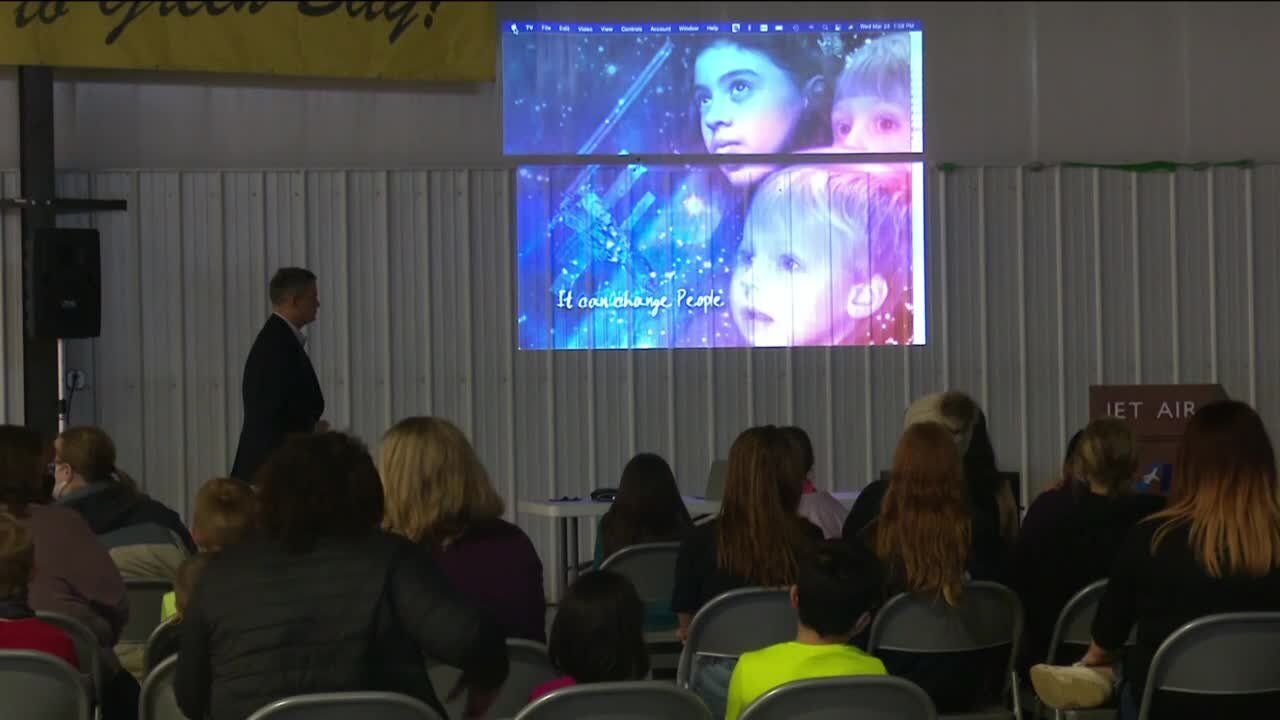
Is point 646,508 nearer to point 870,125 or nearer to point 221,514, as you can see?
point 221,514

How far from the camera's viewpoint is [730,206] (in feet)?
27.0

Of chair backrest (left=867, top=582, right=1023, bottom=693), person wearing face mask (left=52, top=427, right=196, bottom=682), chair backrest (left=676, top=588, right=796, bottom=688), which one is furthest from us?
person wearing face mask (left=52, top=427, right=196, bottom=682)

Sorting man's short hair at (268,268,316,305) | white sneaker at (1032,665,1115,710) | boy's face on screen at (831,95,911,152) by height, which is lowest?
white sneaker at (1032,665,1115,710)

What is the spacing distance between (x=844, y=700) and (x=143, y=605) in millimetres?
2389

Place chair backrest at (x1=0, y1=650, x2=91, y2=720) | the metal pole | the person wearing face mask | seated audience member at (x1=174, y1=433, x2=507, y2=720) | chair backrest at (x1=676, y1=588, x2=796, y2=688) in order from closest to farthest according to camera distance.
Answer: seated audience member at (x1=174, y1=433, x2=507, y2=720) → chair backrest at (x1=0, y1=650, x2=91, y2=720) → chair backrest at (x1=676, y1=588, x2=796, y2=688) → the person wearing face mask → the metal pole

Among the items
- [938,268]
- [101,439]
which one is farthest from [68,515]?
[938,268]

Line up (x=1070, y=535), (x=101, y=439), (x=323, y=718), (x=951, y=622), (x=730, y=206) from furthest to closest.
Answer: (x=730, y=206)
(x=101, y=439)
(x=1070, y=535)
(x=951, y=622)
(x=323, y=718)

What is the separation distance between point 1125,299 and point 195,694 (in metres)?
6.79

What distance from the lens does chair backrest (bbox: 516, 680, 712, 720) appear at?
8.23ft

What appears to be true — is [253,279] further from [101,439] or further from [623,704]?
[623,704]

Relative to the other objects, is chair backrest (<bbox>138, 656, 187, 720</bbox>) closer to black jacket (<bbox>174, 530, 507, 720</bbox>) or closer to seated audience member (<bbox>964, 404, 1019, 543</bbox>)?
black jacket (<bbox>174, 530, 507, 720</bbox>)

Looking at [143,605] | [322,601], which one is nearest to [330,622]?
[322,601]

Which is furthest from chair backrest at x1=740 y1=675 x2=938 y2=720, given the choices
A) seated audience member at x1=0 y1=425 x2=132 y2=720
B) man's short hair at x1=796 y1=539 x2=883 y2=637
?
seated audience member at x1=0 y1=425 x2=132 y2=720

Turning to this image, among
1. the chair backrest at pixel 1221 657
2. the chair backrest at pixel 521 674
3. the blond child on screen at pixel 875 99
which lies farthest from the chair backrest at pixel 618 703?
the blond child on screen at pixel 875 99
